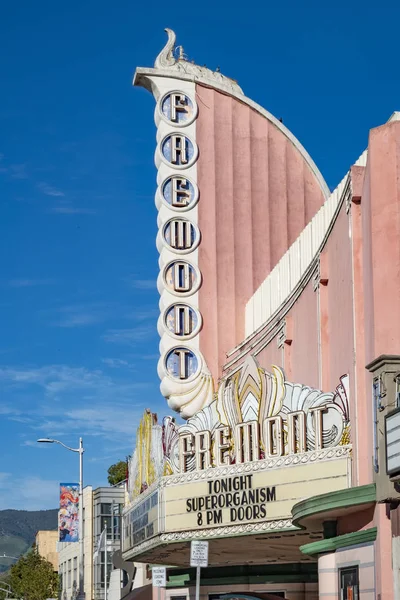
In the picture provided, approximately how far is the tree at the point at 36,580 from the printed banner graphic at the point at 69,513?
1148 inches

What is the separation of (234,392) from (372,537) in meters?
6.07

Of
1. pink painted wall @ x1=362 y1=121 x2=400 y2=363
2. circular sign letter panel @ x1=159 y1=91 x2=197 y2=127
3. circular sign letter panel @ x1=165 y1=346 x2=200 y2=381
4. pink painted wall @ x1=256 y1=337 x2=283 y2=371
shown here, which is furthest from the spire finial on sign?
pink painted wall @ x1=362 y1=121 x2=400 y2=363

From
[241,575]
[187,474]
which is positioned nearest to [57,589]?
[241,575]

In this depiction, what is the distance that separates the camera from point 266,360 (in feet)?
102

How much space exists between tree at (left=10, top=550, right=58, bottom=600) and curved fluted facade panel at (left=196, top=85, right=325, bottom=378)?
4905cm

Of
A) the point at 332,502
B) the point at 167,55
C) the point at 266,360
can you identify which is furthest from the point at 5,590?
the point at 332,502

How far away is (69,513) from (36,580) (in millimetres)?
33195

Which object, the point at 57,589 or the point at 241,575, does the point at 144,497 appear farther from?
the point at 57,589

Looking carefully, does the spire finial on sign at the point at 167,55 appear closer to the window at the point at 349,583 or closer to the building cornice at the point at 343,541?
the building cornice at the point at 343,541

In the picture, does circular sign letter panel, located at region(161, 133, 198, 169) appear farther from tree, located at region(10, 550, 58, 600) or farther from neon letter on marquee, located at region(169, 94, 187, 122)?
tree, located at region(10, 550, 58, 600)

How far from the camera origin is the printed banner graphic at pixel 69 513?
1866 inches

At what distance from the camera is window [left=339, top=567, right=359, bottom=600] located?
1919cm

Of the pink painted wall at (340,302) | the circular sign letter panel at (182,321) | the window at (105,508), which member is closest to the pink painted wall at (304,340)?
the pink painted wall at (340,302)

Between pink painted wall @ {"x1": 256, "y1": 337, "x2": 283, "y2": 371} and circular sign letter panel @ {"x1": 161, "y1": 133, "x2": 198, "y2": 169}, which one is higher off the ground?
circular sign letter panel @ {"x1": 161, "y1": 133, "x2": 198, "y2": 169}
